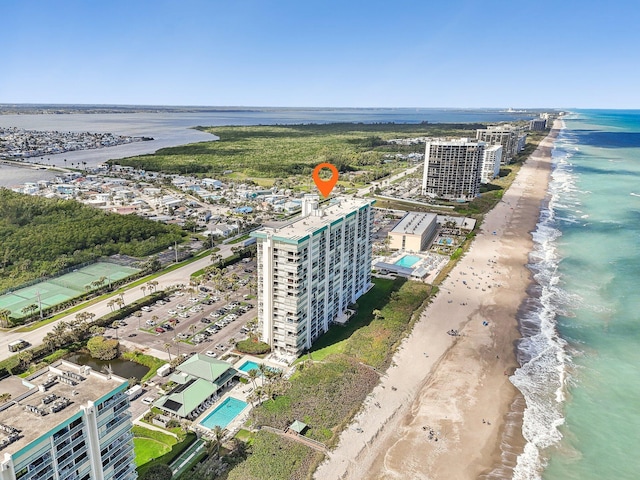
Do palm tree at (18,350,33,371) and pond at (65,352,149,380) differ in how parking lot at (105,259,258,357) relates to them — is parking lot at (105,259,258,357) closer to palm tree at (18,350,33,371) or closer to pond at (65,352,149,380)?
pond at (65,352,149,380)

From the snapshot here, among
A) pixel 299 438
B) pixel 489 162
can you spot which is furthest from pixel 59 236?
pixel 489 162

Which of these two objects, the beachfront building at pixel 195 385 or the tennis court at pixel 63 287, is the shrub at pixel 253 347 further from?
the tennis court at pixel 63 287

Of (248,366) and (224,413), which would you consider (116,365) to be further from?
(224,413)

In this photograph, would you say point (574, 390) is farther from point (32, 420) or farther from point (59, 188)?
point (59, 188)

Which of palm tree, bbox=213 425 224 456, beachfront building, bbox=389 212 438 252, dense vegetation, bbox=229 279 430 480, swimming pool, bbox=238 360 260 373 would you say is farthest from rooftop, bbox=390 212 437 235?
palm tree, bbox=213 425 224 456

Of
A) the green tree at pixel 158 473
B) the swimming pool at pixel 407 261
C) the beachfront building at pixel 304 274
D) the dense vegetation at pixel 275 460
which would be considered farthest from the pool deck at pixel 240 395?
the swimming pool at pixel 407 261
